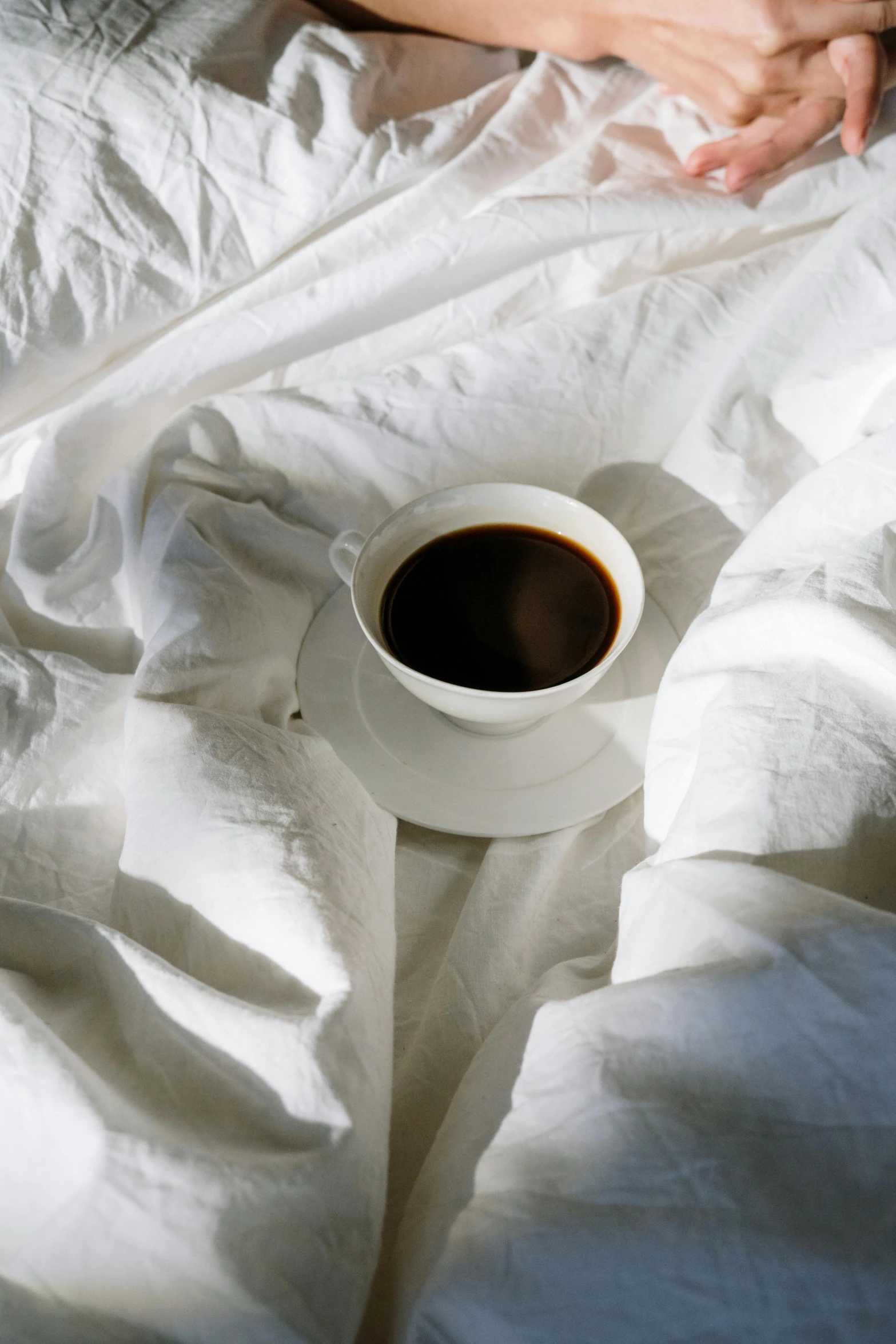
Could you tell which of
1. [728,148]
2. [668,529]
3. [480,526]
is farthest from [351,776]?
[728,148]

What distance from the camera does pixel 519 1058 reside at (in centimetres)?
38

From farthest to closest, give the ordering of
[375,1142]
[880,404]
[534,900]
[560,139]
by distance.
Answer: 1. [560,139]
2. [880,404]
3. [534,900]
4. [375,1142]

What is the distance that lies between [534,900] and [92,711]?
0.25 m

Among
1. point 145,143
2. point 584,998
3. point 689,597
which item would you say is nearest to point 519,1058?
point 584,998

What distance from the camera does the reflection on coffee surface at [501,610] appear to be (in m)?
0.57

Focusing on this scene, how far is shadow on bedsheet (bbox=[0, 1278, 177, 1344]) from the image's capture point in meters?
0.31

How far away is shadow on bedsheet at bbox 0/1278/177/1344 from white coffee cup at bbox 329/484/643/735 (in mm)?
295

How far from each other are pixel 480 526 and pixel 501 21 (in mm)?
453

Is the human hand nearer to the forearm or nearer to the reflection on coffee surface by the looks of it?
the forearm

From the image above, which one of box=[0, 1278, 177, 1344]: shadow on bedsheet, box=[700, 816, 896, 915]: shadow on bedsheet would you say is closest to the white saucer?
box=[700, 816, 896, 915]: shadow on bedsheet

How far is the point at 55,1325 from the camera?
32 cm

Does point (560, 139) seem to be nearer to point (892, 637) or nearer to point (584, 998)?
point (892, 637)

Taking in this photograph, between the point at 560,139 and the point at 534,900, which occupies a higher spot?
the point at 560,139

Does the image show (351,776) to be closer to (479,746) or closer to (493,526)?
(479,746)
